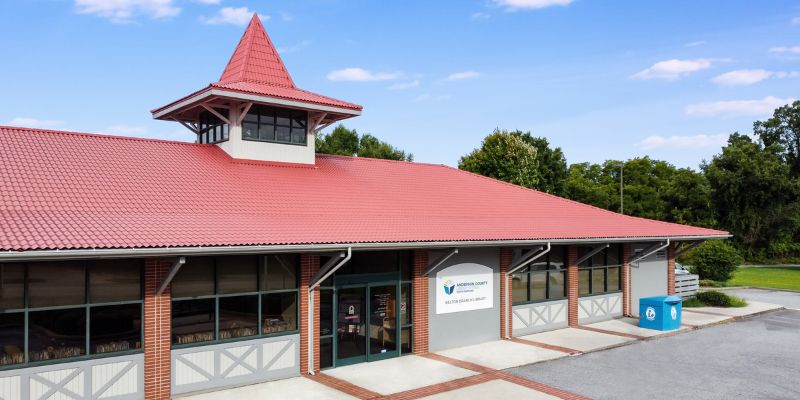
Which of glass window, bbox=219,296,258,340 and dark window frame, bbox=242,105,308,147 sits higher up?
dark window frame, bbox=242,105,308,147

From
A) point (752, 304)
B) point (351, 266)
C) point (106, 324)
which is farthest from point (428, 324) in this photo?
point (752, 304)

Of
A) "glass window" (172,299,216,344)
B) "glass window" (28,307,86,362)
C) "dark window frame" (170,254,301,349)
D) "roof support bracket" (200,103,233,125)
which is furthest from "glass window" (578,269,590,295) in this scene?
"glass window" (28,307,86,362)

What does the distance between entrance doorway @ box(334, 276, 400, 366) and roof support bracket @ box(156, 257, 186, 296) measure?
416 centimetres

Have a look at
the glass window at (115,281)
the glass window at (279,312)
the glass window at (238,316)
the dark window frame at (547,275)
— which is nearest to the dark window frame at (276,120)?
the glass window at (279,312)

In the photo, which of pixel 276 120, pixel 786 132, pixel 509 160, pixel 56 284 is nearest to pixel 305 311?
pixel 56 284

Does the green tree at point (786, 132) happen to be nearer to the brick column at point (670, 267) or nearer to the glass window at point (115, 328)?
the brick column at point (670, 267)

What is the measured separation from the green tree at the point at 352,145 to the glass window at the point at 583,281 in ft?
121

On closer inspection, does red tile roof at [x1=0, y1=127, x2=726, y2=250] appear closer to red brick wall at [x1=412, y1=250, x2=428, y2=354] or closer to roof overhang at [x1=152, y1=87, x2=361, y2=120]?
red brick wall at [x1=412, y1=250, x2=428, y2=354]

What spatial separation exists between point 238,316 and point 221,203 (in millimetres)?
2923

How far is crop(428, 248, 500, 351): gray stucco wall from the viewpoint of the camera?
52.7ft

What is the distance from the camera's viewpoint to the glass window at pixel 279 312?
13.2m

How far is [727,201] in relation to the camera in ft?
176

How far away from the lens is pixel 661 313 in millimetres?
19328

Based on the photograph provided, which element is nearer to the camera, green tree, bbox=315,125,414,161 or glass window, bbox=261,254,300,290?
glass window, bbox=261,254,300,290
